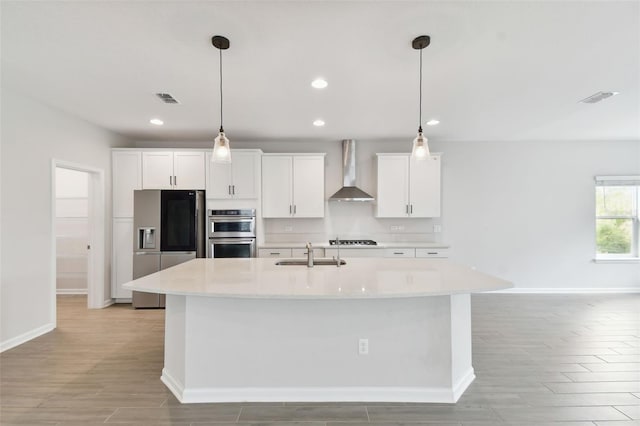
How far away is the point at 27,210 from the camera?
3.41 metres

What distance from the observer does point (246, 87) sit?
3.12m

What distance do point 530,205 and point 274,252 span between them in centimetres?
445

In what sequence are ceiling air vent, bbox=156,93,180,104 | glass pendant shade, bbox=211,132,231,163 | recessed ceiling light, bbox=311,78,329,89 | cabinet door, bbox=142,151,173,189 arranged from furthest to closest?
cabinet door, bbox=142,151,173,189
ceiling air vent, bbox=156,93,180,104
recessed ceiling light, bbox=311,78,329,89
glass pendant shade, bbox=211,132,231,163

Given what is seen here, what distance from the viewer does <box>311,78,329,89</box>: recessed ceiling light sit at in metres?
2.96

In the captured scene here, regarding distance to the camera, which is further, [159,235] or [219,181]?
[219,181]

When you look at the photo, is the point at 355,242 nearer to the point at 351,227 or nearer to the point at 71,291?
the point at 351,227

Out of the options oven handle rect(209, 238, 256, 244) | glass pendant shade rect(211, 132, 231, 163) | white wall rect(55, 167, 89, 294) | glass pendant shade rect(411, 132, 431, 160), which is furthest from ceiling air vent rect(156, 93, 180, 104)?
white wall rect(55, 167, 89, 294)

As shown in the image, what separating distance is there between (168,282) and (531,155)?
5.91 m

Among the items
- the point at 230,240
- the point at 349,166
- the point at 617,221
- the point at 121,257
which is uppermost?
the point at 349,166

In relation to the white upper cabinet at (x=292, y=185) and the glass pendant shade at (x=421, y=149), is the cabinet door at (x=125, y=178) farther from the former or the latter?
the glass pendant shade at (x=421, y=149)

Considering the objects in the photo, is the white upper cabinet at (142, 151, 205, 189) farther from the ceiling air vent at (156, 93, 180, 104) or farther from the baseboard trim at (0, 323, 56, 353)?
the baseboard trim at (0, 323, 56, 353)

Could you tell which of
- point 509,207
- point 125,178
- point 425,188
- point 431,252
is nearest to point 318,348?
point 431,252

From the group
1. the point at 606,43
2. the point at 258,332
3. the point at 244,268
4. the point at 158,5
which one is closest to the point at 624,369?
the point at 606,43

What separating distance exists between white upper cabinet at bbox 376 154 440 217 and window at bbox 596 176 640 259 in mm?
3012
